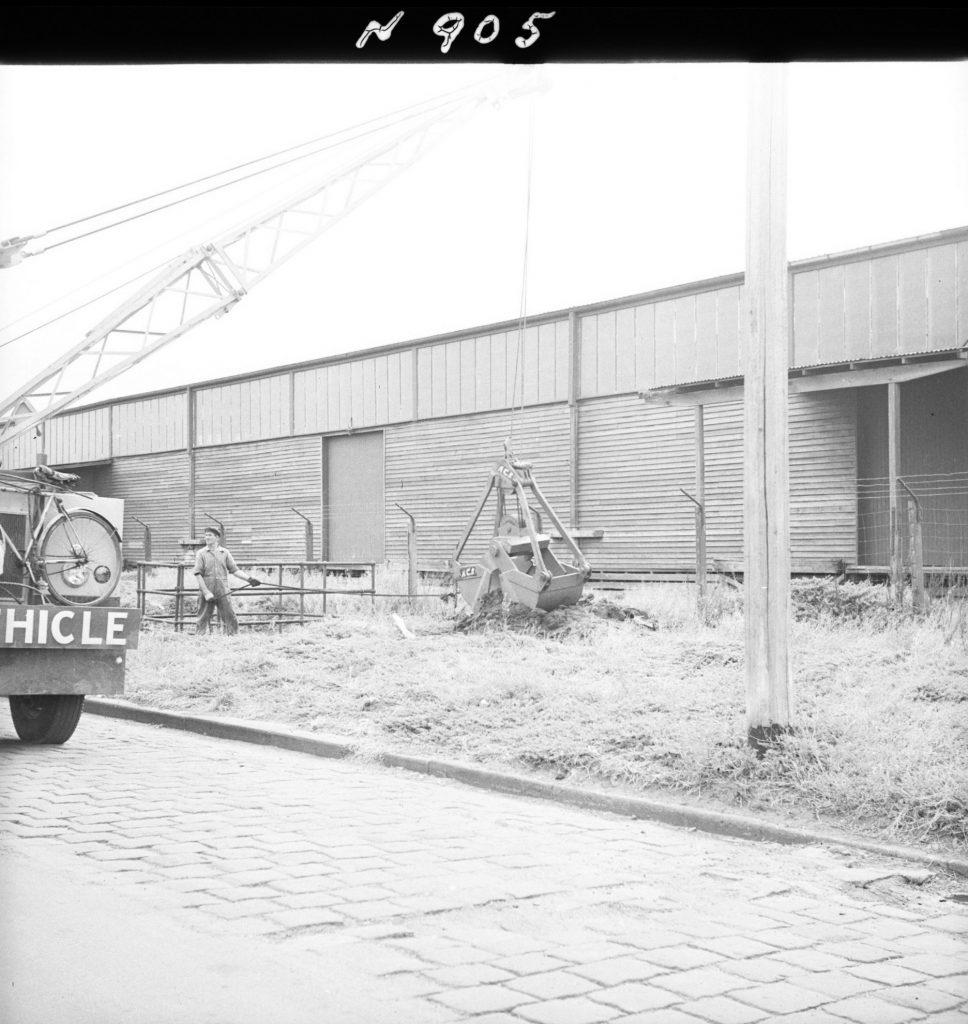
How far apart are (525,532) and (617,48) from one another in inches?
504

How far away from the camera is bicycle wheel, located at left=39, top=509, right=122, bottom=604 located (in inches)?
356

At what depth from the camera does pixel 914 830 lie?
6.03 meters

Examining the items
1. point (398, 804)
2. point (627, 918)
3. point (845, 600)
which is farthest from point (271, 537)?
point (627, 918)

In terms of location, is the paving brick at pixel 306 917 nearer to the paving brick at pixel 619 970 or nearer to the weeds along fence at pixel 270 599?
the paving brick at pixel 619 970

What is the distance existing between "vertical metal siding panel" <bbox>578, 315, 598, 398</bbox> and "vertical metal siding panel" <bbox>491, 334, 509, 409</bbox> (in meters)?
2.20

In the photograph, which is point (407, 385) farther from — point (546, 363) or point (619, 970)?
point (619, 970)

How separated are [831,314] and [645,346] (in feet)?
14.5

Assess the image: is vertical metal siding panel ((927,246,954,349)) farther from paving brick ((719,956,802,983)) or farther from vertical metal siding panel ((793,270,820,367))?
paving brick ((719,956,802,983))

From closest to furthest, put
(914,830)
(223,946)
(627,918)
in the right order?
(223,946) → (627,918) → (914,830)

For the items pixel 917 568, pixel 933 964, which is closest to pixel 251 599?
pixel 917 568

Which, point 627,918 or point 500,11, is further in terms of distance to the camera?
point 627,918

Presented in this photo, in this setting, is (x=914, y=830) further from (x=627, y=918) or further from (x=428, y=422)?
(x=428, y=422)

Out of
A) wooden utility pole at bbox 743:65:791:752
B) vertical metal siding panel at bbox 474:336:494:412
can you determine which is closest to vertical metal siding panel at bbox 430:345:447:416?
vertical metal siding panel at bbox 474:336:494:412

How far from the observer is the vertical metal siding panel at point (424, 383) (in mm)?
28797
